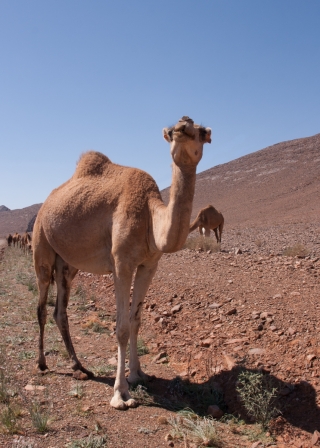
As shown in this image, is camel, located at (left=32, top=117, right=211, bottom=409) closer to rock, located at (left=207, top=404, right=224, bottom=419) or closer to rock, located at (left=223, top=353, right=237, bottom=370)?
rock, located at (left=207, top=404, right=224, bottom=419)

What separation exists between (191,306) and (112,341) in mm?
1417

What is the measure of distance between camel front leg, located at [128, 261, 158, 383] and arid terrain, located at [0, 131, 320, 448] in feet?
0.67

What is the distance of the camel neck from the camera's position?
181 inches

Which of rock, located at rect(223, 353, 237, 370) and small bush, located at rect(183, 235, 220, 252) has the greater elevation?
small bush, located at rect(183, 235, 220, 252)

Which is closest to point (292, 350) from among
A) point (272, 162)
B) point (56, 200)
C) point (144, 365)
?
point (144, 365)

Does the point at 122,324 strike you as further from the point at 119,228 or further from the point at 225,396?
the point at 225,396

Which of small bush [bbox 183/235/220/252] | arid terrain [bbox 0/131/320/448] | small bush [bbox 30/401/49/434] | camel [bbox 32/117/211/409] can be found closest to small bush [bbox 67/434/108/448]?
arid terrain [bbox 0/131/320/448]

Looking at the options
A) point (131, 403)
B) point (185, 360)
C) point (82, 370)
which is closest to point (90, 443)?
point (131, 403)

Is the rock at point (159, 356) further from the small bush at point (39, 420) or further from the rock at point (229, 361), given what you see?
the small bush at point (39, 420)

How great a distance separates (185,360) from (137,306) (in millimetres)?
1134

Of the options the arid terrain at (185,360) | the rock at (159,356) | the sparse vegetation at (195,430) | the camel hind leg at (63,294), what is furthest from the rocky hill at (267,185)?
the sparse vegetation at (195,430)

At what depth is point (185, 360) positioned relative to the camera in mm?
6359

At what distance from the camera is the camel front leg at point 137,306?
5766 millimetres

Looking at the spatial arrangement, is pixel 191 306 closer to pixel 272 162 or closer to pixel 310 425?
pixel 310 425
